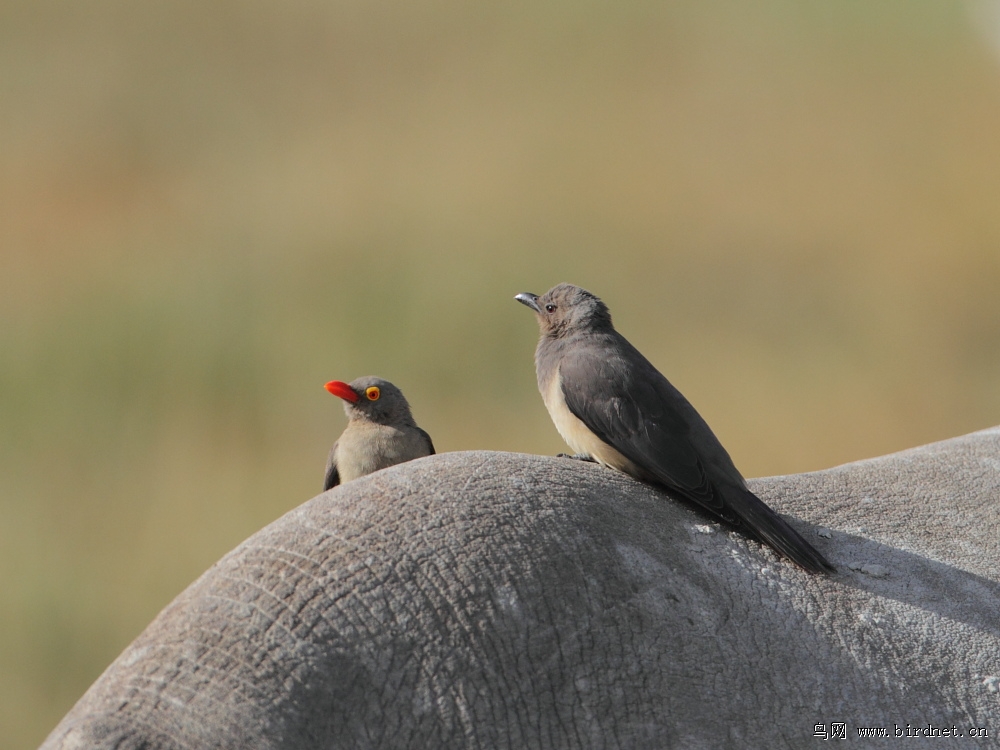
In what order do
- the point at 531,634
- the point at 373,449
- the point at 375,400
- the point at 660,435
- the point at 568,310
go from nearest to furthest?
the point at 531,634
the point at 660,435
the point at 568,310
the point at 373,449
the point at 375,400

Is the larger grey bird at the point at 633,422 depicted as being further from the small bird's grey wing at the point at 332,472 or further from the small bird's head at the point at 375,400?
the small bird's grey wing at the point at 332,472

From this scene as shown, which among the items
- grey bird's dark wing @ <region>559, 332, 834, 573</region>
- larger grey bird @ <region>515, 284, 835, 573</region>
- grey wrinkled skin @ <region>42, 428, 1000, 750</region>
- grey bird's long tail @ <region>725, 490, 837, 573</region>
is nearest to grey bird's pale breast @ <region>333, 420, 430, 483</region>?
larger grey bird @ <region>515, 284, 835, 573</region>

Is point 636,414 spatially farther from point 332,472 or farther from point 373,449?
point 332,472

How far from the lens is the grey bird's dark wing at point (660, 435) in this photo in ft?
13.6

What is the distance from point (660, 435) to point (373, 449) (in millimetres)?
1733

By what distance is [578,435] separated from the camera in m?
5.00

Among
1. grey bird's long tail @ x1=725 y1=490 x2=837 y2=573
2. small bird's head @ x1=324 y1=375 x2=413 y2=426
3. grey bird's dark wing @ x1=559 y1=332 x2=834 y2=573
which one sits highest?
small bird's head @ x1=324 y1=375 x2=413 y2=426

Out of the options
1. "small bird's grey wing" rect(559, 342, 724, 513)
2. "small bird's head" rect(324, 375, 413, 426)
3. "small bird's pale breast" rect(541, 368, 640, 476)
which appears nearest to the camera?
"small bird's grey wing" rect(559, 342, 724, 513)

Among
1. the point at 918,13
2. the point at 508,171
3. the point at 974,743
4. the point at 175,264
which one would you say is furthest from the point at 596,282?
the point at 974,743

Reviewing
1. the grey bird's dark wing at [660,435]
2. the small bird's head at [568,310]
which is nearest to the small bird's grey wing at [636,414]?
the grey bird's dark wing at [660,435]

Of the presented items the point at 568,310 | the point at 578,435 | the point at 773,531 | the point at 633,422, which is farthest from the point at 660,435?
the point at 568,310

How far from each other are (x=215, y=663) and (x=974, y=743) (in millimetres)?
2610

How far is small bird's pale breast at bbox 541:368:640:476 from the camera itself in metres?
4.81

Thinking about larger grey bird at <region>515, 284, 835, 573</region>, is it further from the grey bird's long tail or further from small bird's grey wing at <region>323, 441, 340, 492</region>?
small bird's grey wing at <region>323, 441, 340, 492</region>
